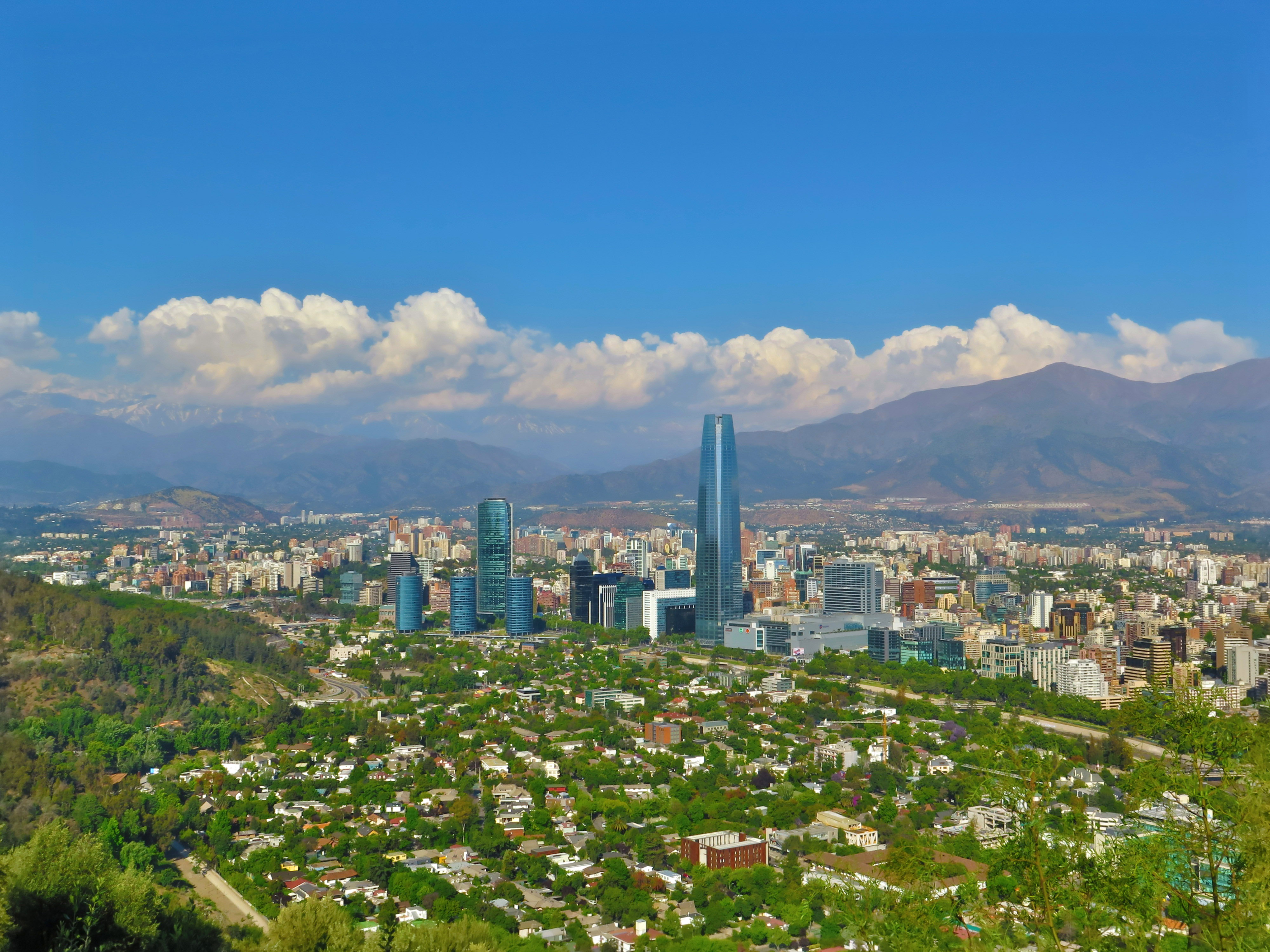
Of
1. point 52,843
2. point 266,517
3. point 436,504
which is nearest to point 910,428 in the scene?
point 436,504

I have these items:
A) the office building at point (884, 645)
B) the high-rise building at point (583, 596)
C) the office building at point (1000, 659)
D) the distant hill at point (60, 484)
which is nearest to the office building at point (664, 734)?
the office building at point (1000, 659)

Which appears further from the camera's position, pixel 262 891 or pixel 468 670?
pixel 468 670

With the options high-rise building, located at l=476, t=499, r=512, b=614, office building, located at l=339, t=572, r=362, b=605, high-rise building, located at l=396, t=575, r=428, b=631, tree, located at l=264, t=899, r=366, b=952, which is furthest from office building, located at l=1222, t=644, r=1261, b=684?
office building, located at l=339, t=572, r=362, b=605

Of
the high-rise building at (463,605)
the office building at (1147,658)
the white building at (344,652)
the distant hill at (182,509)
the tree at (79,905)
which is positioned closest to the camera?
the tree at (79,905)

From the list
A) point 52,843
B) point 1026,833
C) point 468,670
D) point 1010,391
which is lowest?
point 468,670

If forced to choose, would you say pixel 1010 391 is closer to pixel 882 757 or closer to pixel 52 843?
pixel 882 757

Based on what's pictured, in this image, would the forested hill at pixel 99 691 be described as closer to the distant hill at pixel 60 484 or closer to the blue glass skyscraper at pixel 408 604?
the blue glass skyscraper at pixel 408 604

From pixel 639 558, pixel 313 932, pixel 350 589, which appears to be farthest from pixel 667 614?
pixel 313 932

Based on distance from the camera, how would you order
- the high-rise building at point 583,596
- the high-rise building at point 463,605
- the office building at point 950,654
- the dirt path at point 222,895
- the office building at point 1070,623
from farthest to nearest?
1. the high-rise building at point 583,596
2. the high-rise building at point 463,605
3. the office building at point 1070,623
4. the office building at point 950,654
5. the dirt path at point 222,895
